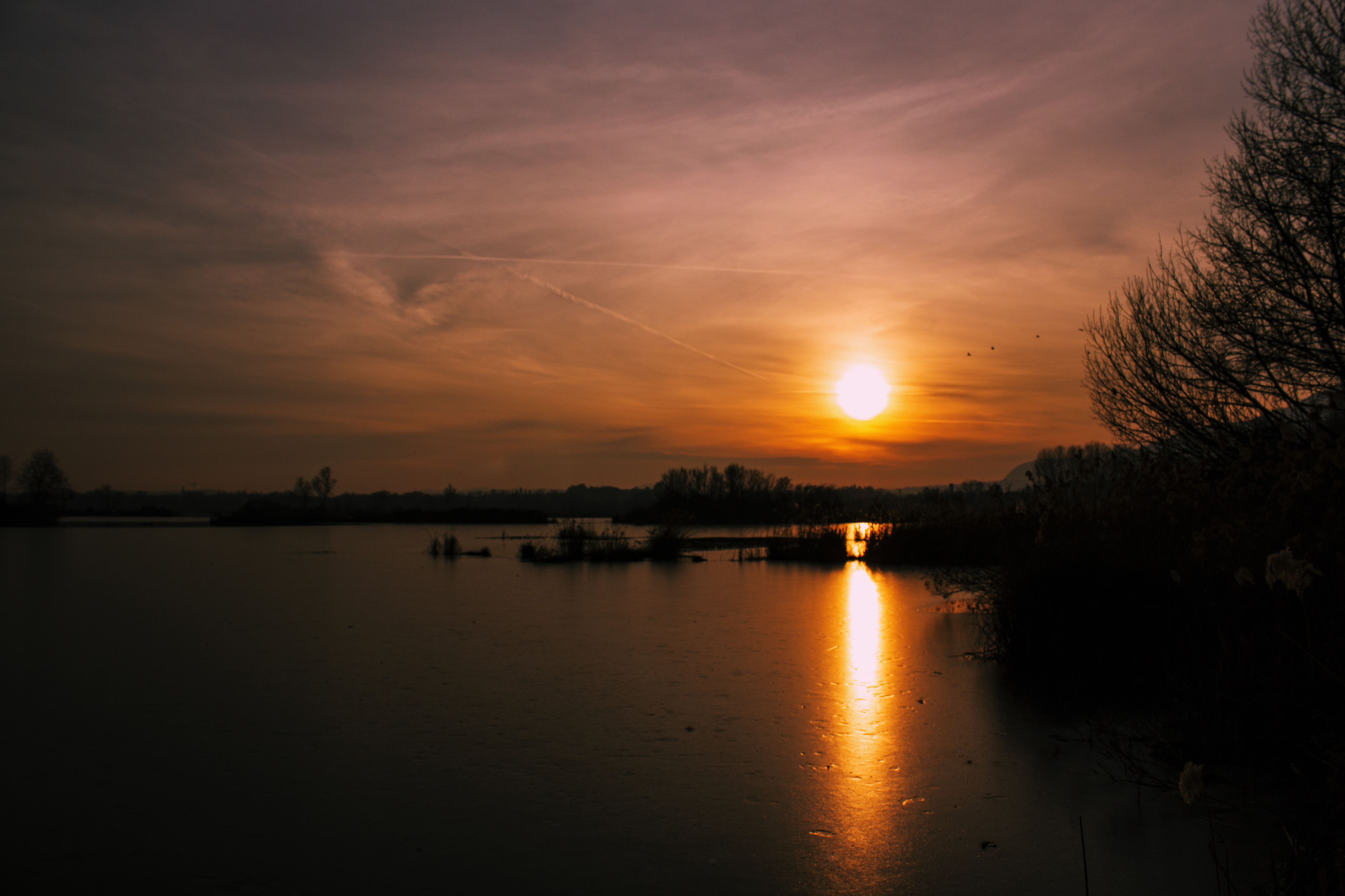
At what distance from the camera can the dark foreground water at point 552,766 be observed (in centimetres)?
259

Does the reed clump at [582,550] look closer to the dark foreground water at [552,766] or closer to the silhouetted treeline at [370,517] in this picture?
the dark foreground water at [552,766]

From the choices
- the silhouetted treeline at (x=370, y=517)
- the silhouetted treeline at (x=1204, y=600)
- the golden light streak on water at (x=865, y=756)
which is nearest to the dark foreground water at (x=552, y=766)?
the golden light streak on water at (x=865, y=756)

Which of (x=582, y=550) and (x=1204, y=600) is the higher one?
(x=1204, y=600)

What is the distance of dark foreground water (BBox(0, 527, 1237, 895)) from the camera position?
8.49ft

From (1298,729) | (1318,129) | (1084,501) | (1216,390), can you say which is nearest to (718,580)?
(1084,501)

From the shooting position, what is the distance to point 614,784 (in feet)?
10.9

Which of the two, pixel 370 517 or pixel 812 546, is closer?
pixel 812 546

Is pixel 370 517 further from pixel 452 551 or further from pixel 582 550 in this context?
pixel 582 550

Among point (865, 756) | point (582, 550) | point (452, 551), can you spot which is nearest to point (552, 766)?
point (865, 756)

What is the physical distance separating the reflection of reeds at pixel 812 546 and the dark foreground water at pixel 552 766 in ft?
27.5

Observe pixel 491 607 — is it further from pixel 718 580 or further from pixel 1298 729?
pixel 1298 729

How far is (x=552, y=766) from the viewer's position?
3.54m

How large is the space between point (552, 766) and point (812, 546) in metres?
13.3

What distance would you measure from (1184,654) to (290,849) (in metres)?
4.51
